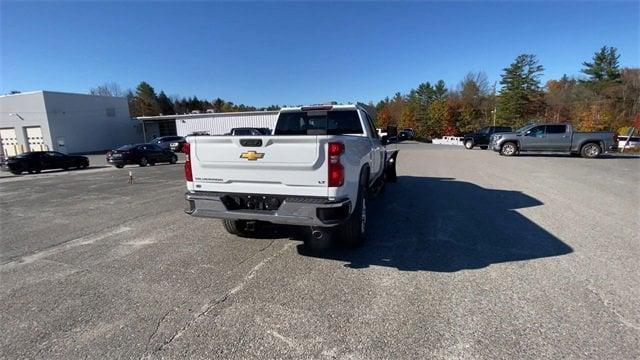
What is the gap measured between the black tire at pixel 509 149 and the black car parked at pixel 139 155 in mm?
21708

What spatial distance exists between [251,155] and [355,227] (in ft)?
5.52

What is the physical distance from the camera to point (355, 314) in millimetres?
3121

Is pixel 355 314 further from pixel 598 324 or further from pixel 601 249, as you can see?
pixel 601 249

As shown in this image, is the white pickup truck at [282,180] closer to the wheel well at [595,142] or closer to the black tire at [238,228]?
the black tire at [238,228]

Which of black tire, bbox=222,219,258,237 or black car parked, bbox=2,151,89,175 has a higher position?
black car parked, bbox=2,151,89,175

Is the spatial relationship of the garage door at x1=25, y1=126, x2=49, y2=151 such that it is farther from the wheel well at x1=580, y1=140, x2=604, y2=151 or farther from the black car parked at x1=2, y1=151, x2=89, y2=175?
the wheel well at x1=580, y1=140, x2=604, y2=151

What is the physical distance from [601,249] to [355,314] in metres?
3.91

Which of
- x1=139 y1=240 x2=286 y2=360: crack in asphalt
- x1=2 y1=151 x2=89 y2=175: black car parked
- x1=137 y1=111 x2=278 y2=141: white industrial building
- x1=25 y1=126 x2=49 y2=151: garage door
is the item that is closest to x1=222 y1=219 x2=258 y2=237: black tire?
x1=139 y1=240 x2=286 y2=360: crack in asphalt

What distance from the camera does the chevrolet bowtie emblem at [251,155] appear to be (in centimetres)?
399

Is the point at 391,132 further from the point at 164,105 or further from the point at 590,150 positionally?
the point at 164,105

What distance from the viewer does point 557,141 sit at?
17.8m

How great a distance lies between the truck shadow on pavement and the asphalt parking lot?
1.3 inches

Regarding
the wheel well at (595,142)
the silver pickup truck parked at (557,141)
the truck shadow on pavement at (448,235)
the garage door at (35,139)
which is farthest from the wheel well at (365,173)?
the garage door at (35,139)

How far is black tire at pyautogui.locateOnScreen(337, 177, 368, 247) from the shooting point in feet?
14.3
